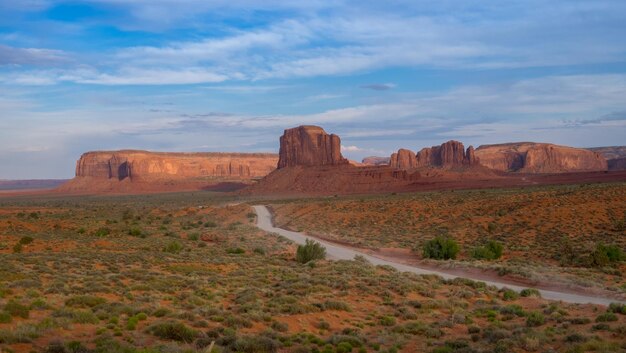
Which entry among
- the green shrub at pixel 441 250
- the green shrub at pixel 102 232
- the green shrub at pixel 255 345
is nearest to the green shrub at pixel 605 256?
the green shrub at pixel 441 250

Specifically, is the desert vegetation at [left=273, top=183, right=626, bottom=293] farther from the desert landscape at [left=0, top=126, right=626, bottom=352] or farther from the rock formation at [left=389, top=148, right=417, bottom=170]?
the rock formation at [left=389, top=148, right=417, bottom=170]

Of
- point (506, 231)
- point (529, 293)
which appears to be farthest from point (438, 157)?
point (529, 293)

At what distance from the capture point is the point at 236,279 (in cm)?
2002

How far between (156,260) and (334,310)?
1171 cm

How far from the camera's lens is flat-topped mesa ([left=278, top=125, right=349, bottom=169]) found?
143 metres

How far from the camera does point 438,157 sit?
573 ft

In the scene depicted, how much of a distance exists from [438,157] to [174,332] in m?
169

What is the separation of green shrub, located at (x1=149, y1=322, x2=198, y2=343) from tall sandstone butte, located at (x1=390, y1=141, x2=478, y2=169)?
154 meters

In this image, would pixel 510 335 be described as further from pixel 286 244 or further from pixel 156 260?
pixel 286 244

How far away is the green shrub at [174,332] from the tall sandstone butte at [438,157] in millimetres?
153524

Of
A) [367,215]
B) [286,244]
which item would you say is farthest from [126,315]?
[367,215]

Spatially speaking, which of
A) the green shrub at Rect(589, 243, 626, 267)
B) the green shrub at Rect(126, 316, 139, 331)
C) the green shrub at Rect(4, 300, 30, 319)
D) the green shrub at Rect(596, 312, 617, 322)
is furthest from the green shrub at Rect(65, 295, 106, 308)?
the green shrub at Rect(589, 243, 626, 267)

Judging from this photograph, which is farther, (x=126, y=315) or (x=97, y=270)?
(x=97, y=270)

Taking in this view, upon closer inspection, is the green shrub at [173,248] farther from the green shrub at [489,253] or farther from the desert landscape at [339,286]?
the green shrub at [489,253]
